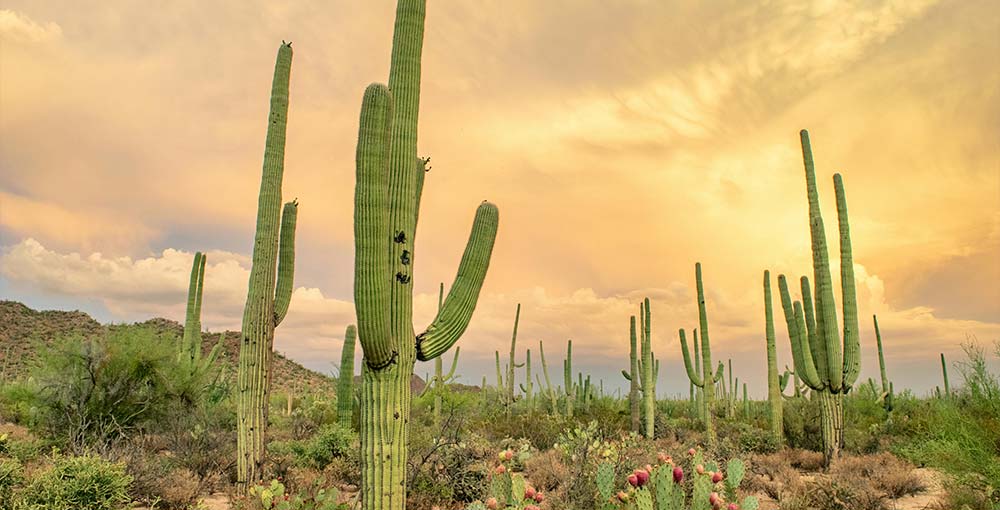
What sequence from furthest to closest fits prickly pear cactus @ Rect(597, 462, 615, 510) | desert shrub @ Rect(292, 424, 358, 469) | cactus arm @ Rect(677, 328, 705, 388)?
1. cactus arm @ Rect(677, 328, 705, 388)
2. desert shrub @ Rect(292, 424, 358, 469)
3. prickly pear cactus @ Rect(597, 462, 615, 510)

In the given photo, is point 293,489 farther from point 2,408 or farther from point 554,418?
point 2,408

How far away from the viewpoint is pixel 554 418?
Result: 17031 millimetres

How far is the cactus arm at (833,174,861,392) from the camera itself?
12477 mm

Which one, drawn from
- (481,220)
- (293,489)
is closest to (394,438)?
(481,220)

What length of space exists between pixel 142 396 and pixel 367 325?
861 centimetres

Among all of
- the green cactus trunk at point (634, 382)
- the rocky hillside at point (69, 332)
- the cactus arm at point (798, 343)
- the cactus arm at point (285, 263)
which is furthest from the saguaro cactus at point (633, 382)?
the rocky hillside at point (69, 332)

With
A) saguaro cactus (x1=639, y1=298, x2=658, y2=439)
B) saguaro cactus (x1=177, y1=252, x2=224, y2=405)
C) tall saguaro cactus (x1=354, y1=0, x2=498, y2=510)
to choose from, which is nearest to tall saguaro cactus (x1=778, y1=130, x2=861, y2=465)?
saguaro cactus (x1=639, y1=298, x2=658, y2=439)

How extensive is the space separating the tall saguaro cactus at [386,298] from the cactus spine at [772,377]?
10.6 metres

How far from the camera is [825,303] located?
12430 mm

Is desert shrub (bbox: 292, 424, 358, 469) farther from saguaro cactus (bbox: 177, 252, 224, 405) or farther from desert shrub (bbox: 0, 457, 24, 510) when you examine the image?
desert shrub (bbox: 0, 457, 24, 510)

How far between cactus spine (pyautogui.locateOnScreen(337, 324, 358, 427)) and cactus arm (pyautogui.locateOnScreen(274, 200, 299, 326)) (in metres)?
2.93

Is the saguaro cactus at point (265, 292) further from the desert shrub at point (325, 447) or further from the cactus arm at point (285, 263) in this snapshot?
the desert shrub at point (325, 447)

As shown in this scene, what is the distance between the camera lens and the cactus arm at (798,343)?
12539 millimetres

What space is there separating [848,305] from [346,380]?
9.45 meters
